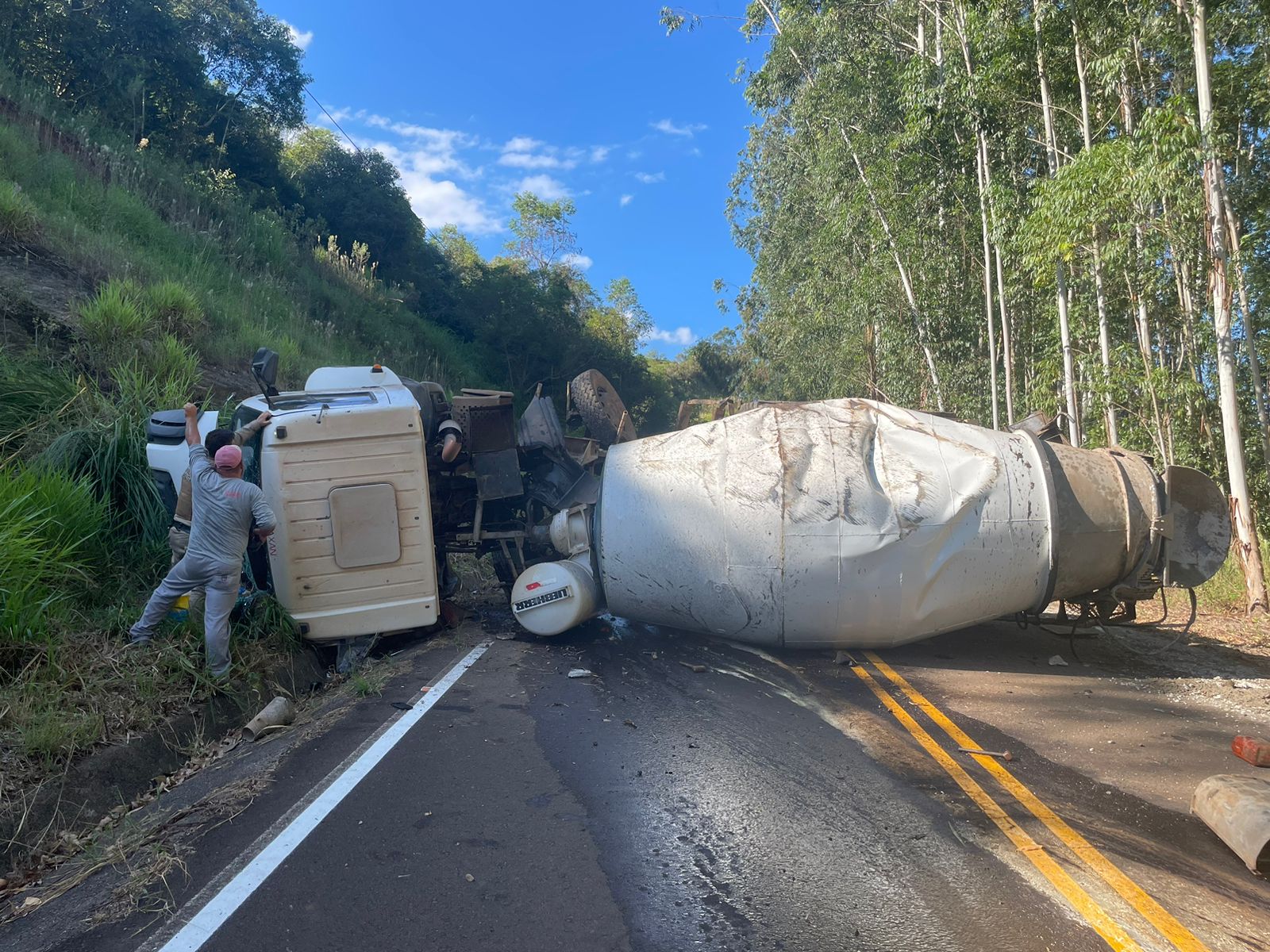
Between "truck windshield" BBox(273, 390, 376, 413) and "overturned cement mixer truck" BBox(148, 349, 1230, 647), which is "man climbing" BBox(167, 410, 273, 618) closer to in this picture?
"overturned cement mixer truck" BBox(148, 349, 1230, 647)

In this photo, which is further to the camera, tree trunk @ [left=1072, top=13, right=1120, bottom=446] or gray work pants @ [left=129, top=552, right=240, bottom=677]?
tree trunk @ [left=1072, top=13, right=1120, bottom=446]

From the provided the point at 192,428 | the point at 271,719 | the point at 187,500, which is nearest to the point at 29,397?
the point at 192,428

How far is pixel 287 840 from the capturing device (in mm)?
3664

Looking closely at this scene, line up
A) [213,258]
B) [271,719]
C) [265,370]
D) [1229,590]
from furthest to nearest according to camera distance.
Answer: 1. [213,258]
2. [1229,590]
3. [265,370]
4. [271,719]

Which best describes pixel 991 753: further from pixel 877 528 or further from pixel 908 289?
pixel 908 289

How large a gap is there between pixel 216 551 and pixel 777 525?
4.02 m

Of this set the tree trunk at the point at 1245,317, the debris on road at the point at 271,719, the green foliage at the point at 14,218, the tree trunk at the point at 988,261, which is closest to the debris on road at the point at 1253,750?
the debris on road at the point at 271,719

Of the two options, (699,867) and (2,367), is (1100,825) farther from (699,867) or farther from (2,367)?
(2,367)

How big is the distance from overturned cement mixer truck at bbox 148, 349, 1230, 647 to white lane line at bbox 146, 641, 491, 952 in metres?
1.73

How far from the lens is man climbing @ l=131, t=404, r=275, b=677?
578cm

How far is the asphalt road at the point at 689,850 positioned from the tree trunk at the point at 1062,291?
841 cm

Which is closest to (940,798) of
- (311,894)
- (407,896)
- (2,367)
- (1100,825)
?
(1100,825)

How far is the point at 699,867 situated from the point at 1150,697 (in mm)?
4310

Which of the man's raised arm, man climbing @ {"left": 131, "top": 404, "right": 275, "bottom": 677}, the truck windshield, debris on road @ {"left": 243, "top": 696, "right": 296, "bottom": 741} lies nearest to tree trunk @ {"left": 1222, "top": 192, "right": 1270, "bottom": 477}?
the truck windshield
